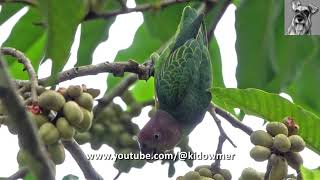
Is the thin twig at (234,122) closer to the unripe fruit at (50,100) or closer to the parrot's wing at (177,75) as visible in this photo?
the parrot's wing at (177,75)

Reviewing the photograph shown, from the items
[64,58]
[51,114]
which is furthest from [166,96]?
[64,58]

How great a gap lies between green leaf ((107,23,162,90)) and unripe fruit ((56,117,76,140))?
0.47 meters

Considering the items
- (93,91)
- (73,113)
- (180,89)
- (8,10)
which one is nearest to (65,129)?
(73,113)

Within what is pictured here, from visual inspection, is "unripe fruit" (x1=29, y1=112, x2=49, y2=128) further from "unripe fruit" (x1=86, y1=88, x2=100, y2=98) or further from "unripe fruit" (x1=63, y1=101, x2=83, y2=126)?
"unripe fruit" (x1=86, y1=88, x2=100, y2=98)

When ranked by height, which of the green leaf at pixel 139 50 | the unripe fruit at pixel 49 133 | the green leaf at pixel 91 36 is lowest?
the unripe fruit at pixel 49 133

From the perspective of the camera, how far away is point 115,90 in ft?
4.80

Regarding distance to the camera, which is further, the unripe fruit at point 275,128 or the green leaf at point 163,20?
the green leaf at point 163,20

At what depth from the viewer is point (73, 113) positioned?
3.67 ft

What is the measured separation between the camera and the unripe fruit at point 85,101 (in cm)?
120

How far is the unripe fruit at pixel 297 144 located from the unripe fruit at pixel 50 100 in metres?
0.44

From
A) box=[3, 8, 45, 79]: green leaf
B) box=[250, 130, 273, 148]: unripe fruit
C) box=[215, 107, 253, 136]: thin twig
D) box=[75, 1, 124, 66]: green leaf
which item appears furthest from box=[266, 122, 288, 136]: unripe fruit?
box=[3, 8, 45, 79]: green leaf

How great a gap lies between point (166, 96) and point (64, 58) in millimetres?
1056

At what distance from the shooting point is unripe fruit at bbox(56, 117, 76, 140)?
3.63ft

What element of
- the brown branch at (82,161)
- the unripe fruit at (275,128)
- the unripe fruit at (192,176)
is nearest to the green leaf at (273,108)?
the unripe fruit at (275,128)
